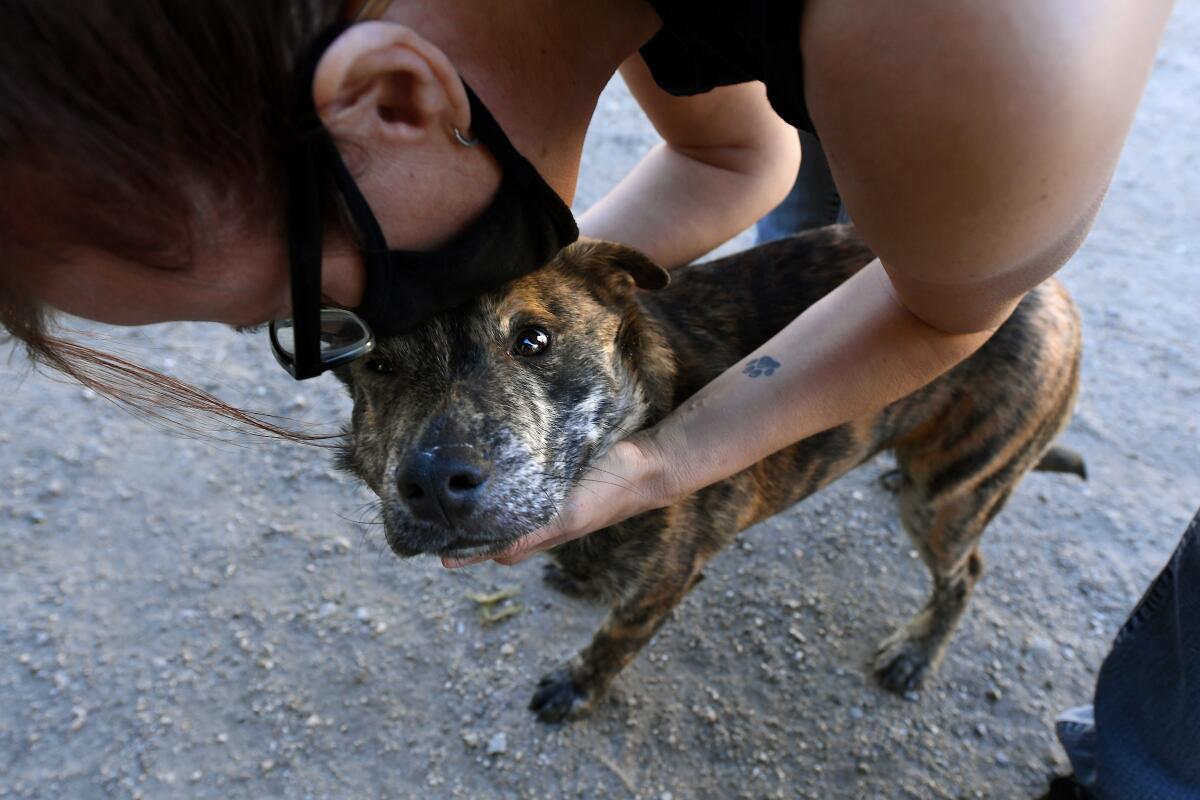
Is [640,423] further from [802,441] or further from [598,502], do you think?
[802,441]

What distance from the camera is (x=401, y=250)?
1.49 meters

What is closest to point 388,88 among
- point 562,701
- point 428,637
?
point 562,701

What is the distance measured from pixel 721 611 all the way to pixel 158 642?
211 cm

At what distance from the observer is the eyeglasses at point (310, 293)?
127cm

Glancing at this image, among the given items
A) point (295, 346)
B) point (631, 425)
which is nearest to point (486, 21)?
point (295, 346)

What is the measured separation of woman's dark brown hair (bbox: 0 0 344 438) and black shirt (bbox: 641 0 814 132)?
0.59m

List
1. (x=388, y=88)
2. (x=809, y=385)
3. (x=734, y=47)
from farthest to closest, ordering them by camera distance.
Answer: (x=809, y=385)
(x=734, y=47)
(x=388, y=88)

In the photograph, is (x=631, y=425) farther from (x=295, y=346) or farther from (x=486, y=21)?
(x=486, y=21)

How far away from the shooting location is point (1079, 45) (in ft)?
3.66

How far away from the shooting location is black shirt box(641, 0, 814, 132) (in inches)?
50.8

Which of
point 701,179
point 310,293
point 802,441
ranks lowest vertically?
point 802,441

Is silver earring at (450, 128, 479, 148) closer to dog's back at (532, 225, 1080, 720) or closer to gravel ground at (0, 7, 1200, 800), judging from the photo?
dog's back at (532, 225, 1080, 720)

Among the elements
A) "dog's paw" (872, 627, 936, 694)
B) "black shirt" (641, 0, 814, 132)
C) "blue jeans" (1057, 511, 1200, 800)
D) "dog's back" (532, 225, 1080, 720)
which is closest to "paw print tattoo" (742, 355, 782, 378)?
"dog's back" (532, 225, 1080, 720)

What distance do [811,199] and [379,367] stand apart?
→ 7.69 ft
